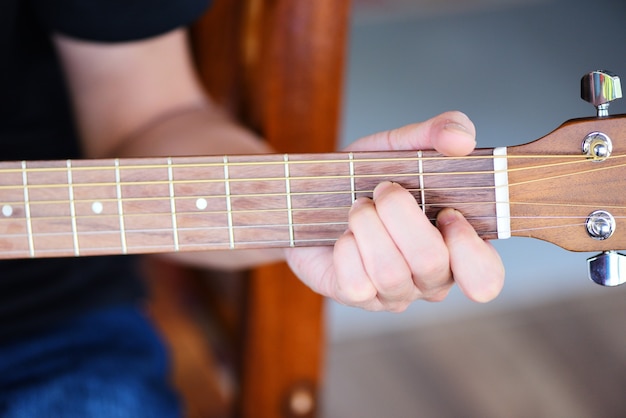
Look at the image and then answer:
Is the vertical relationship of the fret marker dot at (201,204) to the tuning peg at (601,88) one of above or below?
below

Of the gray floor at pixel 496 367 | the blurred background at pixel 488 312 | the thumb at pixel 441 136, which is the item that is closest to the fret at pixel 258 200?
the thumb at pixel 441 136

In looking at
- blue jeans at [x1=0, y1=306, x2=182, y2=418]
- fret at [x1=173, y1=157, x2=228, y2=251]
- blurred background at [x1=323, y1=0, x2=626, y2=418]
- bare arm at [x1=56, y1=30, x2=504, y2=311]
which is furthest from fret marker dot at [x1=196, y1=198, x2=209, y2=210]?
blurred background at [x1=323, y1=0, x2=626, y2=418]

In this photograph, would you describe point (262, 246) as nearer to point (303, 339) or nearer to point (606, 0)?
point (303, 339)

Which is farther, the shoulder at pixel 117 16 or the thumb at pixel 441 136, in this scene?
the shoulder at pixel 117 16

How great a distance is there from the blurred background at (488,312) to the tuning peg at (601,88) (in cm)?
65

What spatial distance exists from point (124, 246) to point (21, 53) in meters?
0.44

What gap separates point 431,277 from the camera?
0.61 metres

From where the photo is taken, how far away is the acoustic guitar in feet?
2.03

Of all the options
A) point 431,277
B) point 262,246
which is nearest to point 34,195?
point 262,246

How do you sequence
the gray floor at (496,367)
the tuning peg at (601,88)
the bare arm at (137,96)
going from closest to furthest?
the tuning peg at (601,88), the bare arm at (137,96), the gray floor at (496,367)

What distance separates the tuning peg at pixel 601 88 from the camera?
596 mm

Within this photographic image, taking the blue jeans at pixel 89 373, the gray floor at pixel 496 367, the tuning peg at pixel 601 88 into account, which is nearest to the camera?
the tuning peg at pixel 601 88

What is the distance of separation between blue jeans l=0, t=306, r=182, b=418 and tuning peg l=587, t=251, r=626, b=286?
53cm

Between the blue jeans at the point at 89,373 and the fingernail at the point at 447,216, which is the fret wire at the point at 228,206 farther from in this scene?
the blue jeans at the point at 89,373
